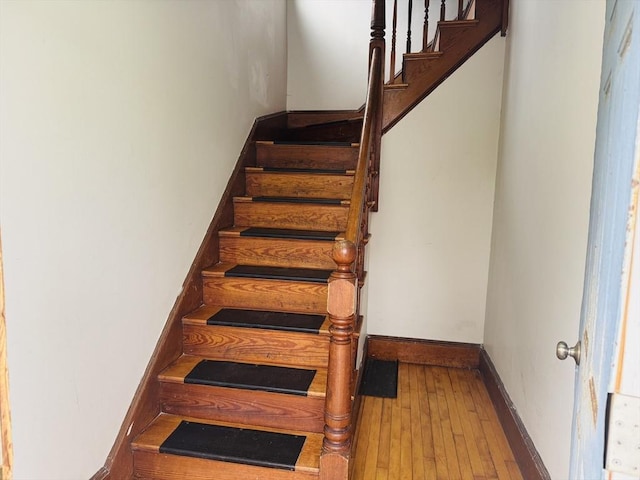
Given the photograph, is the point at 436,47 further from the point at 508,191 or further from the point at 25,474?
the point at 25,474

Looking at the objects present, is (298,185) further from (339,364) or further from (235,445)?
(235,445)

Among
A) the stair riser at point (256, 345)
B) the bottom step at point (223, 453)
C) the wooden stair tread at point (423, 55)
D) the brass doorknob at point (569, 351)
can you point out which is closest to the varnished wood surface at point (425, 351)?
the stair riser at point (256, 345)

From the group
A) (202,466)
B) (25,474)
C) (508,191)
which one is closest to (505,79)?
(508,191)

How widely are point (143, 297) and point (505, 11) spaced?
2776mm

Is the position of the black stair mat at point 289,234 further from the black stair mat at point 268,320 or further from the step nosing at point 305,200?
the black stair mat at point 268,320

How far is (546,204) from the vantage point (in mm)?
1894

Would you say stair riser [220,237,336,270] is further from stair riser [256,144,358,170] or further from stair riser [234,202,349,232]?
stair riser [256,144,358,170]

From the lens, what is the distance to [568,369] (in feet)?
5.13

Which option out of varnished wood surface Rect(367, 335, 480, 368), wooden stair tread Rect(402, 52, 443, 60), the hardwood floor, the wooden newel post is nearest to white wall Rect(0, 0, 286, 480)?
the wooden newel post

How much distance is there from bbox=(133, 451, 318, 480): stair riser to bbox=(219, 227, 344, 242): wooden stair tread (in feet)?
4.20

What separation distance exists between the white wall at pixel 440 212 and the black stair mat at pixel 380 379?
237 millimetres

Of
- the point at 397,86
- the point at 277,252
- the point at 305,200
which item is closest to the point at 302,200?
the point at 305,200

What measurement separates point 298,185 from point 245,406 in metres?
1.58

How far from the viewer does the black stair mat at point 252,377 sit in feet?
6.61
